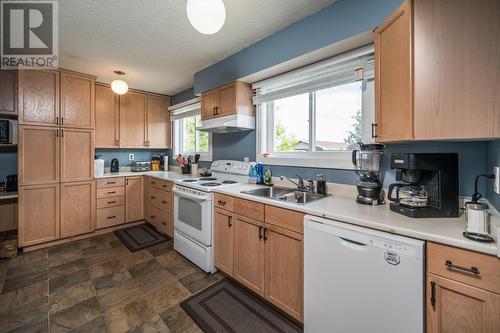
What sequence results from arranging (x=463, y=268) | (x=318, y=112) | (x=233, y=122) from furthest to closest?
(x=233, y=122), (x=318, y=112), (x=463, y=268)

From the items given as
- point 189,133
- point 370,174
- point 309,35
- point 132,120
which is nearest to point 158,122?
point 132,120

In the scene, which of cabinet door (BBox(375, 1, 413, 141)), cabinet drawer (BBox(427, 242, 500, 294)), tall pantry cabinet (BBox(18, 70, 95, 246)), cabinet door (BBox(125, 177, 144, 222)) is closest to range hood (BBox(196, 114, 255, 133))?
cabinet door (BBox(375, 1, 413, 141))

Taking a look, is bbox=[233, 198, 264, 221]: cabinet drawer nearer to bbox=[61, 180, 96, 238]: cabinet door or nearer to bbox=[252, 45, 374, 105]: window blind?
bbox=[252, 45, 374, 105]: window blind

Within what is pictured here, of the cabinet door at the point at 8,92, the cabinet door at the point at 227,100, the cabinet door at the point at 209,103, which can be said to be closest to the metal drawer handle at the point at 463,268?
the cabinet door at the point at 227,100

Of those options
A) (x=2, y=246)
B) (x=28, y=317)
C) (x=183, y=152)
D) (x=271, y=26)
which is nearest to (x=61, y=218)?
(x=2, y=246)

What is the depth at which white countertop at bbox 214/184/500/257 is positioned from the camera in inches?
35.0

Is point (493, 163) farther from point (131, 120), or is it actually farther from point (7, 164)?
point (7, 164)

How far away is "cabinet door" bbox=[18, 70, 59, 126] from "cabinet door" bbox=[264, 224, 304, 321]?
3.12 meters

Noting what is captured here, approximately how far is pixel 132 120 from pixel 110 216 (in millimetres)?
1664

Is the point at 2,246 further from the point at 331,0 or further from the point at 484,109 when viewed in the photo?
the point at 484,109

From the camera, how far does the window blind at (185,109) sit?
11.7ft

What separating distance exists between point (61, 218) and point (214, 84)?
272 cm

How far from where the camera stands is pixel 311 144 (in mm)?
2217

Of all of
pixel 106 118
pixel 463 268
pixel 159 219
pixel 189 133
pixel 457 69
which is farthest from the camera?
pixel 189 133
